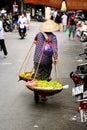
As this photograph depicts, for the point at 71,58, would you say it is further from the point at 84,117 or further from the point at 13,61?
the point at 84,117

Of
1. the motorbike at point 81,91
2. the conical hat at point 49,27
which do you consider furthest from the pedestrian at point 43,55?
the motorbike at point 81,91

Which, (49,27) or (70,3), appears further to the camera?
(49,27)

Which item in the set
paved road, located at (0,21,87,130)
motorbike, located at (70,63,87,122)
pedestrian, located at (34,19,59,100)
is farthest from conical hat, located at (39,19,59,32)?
motorbike, located at (70,63,87,122)

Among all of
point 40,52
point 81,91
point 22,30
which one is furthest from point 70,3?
point 22,30

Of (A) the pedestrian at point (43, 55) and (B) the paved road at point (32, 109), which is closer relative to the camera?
(B) the paved road at point (32, 109)

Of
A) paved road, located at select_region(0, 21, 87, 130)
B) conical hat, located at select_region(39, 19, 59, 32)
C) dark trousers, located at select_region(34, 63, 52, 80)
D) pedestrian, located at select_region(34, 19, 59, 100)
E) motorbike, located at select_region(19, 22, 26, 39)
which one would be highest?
conical hat, located at select_region(39, 19, 59, 32)

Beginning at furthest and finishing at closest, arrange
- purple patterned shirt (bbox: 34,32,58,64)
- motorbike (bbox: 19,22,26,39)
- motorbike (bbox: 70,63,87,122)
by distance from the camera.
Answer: motorbike (bbox: 19,22,26,39), purple patterned shirt (bbox: 34,32,58,64), motorbike (bbox: 70,63,87,122)

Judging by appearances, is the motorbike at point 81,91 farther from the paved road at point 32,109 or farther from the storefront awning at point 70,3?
the storefront awning at point 70,3

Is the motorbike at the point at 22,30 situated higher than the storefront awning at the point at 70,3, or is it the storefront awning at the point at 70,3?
the storefront awning at the point at 70,3

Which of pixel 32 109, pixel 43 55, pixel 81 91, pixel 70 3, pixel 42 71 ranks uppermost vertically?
pixel 70 3

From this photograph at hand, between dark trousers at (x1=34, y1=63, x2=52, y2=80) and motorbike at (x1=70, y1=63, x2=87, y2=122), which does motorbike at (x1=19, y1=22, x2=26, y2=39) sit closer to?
dark trousers at (x1=34, y1=63, x2=52, y2=80)

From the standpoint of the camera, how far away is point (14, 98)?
32.3ft

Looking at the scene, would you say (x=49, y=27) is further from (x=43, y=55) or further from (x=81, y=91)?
(x=81, y=91)

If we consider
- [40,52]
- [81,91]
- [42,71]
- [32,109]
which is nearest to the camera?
[81,91]
